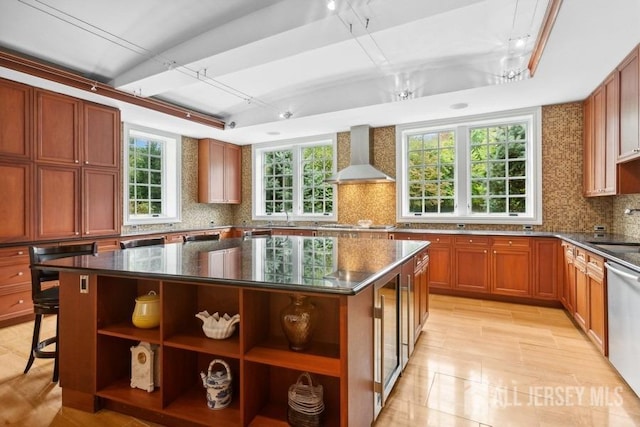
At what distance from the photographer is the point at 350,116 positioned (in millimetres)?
4977

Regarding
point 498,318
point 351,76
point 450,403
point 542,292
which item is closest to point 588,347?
point 498,318

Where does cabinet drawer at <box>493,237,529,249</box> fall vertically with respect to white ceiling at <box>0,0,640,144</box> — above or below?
below

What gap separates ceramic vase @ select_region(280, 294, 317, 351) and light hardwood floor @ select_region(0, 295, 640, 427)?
78cm

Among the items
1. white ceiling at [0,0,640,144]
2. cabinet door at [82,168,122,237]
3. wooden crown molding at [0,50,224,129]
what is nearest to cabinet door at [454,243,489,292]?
white ceiling at [0,0,640,144]

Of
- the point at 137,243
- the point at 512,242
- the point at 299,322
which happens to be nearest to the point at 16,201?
the point at 137,243

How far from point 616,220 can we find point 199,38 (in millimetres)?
5223

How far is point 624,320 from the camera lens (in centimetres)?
219

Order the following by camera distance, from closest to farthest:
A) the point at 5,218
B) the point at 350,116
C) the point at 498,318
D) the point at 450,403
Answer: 1. the point at 450,403
2. the point at 5,218
3. the point at 498,318
4. the point at 350,116

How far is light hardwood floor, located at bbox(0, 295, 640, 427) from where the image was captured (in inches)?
75.6

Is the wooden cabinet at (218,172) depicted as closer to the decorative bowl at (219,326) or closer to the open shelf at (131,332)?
the open shelf at (131,332)

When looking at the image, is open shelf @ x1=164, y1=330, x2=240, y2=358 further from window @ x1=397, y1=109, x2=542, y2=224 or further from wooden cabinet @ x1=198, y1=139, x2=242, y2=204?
wooden cabinet @ x1=198, y1=139, x2=242, y2=204

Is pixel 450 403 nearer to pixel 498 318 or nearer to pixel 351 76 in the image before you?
pixel 498 318

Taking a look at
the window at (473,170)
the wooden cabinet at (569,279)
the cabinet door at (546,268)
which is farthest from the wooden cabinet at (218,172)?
the wooden cabinet at (569,279)

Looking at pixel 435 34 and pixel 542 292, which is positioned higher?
pixel 435 34
